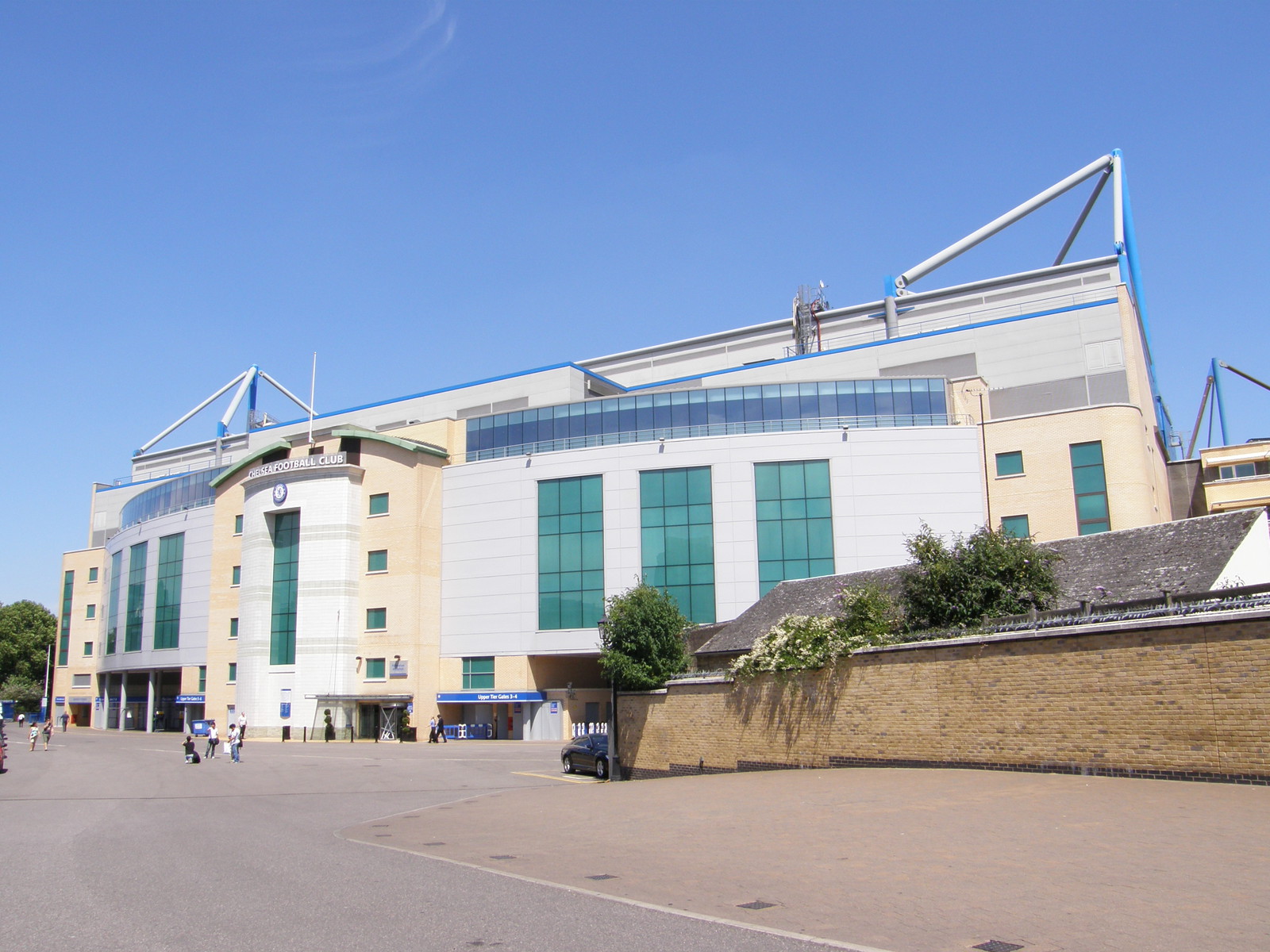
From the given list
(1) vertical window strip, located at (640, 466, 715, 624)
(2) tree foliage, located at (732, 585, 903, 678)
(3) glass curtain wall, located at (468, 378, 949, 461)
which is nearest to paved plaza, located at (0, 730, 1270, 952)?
(2) tree foliage, located at (732, 585, 903, 678)

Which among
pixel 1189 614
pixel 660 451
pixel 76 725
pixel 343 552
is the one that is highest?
pixel 660 451

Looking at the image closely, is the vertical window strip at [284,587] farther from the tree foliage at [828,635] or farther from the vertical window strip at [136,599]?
the tree foliage at [828,635]

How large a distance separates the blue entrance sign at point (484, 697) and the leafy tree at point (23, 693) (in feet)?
196

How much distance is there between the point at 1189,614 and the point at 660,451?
40274mm

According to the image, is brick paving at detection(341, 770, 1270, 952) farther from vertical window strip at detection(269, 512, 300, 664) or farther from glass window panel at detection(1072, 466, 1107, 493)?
vertical window strip at detection(269, 512, 300, 664)

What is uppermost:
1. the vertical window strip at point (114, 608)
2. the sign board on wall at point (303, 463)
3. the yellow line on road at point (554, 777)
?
the sign board on wall at point (303, 463)

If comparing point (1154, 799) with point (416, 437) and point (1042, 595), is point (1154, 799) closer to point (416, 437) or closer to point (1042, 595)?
point (1042, 595)

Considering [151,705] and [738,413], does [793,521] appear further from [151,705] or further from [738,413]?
[151,705]

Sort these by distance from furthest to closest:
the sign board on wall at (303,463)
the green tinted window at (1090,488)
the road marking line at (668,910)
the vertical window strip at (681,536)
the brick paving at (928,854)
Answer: the sign board on wall at (303,463) → the vertical window strip at (681,536) → the green tinted window at (1090,488) → the brick paving at (928,854) → the road marking line at (668,910)

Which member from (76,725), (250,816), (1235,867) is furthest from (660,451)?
(76,725)

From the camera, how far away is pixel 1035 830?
1298 centimetres

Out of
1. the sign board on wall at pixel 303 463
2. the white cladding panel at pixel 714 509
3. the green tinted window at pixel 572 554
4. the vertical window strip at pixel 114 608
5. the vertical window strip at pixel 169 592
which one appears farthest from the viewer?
the vertical window strip at pixel 114 608

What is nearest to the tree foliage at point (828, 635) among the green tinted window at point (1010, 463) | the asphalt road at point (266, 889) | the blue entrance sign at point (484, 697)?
the asphalt road at point (266, 889)

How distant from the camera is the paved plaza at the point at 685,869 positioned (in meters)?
8.58
